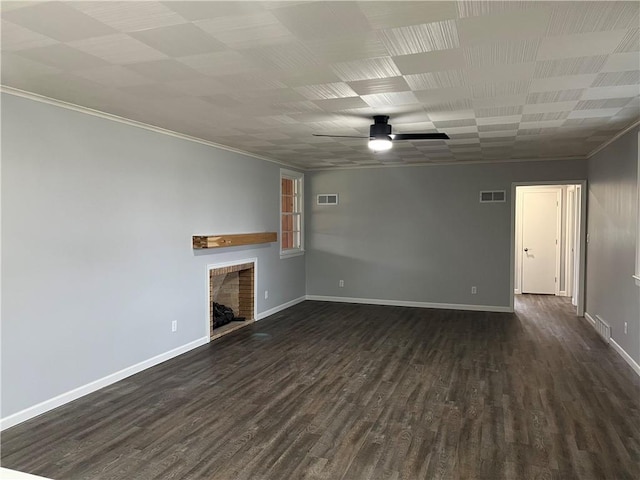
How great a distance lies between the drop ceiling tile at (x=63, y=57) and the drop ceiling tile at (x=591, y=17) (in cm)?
248

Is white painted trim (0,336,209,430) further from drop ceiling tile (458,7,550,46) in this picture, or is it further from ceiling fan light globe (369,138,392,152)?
drop ceiling tile (458,7,550,46)

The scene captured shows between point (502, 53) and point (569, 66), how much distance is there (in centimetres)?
55

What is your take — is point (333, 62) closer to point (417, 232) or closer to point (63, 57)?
point (63, 57)

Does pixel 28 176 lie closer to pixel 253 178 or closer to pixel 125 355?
pixel 125 355

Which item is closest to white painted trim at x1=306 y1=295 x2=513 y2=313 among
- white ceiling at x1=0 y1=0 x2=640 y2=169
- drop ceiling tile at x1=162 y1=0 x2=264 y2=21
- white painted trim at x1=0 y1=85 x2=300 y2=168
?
white painted trim at x1=0 y1=85 x2=300 y2=168

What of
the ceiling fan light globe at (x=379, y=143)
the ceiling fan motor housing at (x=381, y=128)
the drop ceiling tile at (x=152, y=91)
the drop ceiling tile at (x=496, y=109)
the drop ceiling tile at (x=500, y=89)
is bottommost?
the ceiling fan light globe at (x=379, y=143)

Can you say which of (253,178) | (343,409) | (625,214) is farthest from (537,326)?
(253,178)

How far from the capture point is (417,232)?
758cm

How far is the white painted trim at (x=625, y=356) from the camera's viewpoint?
14.1 ft

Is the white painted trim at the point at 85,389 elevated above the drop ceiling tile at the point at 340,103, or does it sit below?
below

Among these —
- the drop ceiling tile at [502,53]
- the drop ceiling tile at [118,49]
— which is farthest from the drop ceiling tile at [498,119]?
the drop ceiling tile at [118,49]

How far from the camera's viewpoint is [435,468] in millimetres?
2660

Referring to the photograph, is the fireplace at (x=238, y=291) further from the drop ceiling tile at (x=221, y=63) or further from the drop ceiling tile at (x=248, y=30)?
the drop ceiling tile at (x=248, y=30)

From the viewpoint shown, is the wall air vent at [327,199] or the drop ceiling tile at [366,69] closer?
the drop ceiling tile at [366,69]
